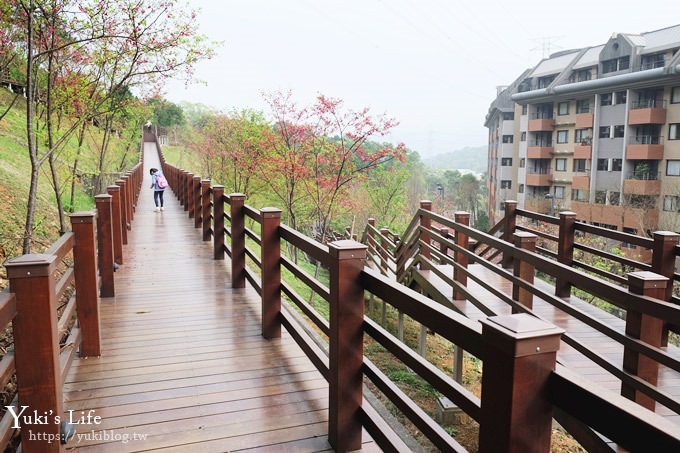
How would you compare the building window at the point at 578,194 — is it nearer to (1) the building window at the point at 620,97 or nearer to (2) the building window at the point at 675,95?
(1) the building window at the point at 620,97

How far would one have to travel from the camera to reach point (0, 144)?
17109 millimetres

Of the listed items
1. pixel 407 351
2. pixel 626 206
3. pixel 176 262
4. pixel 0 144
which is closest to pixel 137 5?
pixel 176 262

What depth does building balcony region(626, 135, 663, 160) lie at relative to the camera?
25.7m

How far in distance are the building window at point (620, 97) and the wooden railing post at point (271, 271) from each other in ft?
92.9

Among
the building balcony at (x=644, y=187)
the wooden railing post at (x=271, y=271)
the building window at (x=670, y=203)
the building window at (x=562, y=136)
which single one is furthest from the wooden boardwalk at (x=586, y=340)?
the building window at (x=562, y=136)

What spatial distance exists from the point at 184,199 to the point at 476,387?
37.2ft

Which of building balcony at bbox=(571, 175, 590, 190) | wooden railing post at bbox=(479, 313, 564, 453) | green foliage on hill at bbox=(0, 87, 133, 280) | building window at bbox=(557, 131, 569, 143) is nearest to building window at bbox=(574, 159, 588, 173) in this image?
building balcony at bbox=(571, 175, 590, 190)

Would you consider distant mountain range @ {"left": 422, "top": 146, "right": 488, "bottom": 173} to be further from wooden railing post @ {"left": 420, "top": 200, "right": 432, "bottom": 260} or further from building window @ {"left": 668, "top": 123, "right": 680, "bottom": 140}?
wooden railing post @ {"left": 420, "top": 200, "right": 432, "bottom": 260}

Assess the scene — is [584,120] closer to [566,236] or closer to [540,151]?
[540,151]

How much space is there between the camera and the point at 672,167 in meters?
24.9

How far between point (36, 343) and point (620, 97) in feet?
101

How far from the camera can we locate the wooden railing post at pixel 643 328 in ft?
11.7

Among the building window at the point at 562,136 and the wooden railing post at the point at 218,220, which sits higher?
the building window at the point at 562,136

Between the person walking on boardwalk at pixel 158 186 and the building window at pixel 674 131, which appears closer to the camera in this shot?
the person walking on boardwalk at pixel 158 186
